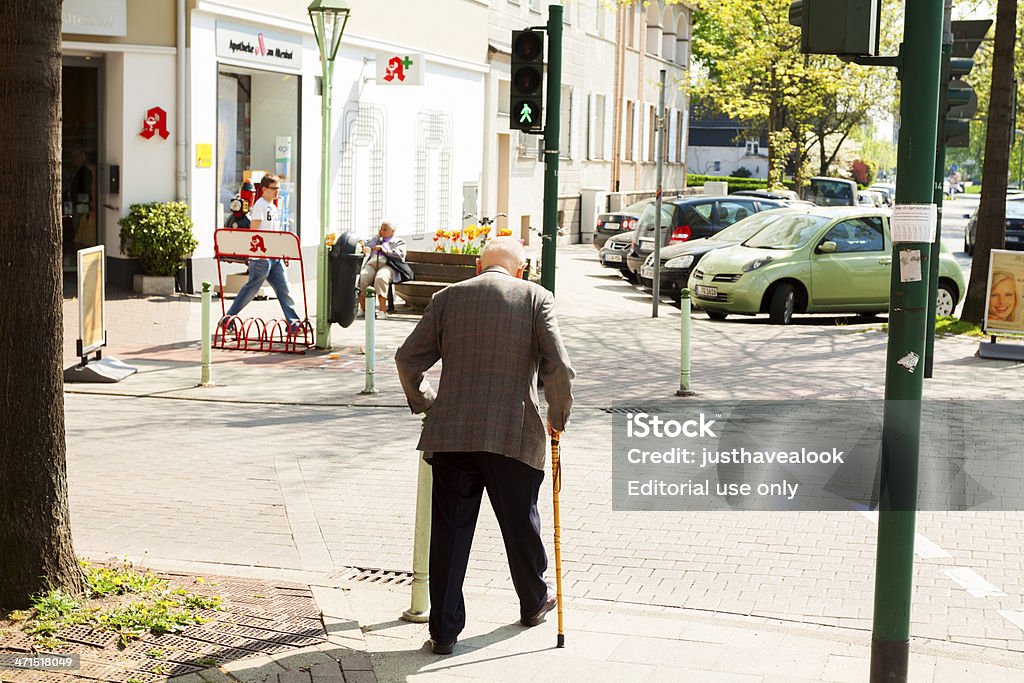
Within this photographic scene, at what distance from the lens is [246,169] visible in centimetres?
2231

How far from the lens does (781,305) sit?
1931 cm

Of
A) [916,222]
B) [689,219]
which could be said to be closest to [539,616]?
[916,222]

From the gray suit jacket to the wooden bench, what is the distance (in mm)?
13283

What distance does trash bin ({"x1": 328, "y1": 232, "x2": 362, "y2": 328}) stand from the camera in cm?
1490

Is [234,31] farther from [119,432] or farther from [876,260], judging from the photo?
[119,432]

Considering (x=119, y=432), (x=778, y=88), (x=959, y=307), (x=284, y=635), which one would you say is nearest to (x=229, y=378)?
(x=119, y=432)

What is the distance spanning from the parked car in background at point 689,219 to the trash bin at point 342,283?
10239mm

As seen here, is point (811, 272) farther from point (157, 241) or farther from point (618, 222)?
point (618, 222)

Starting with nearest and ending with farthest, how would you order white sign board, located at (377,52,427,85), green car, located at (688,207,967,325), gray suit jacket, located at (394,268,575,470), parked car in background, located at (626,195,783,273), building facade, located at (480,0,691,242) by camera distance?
gray suit jacket, located at (394,268,575,470), green car, located at (688,207,967,325), parked car in background, located at (626,195,783,273), white sign board, located at (377,52,427,85), building facade, located at (480,0,691,242)

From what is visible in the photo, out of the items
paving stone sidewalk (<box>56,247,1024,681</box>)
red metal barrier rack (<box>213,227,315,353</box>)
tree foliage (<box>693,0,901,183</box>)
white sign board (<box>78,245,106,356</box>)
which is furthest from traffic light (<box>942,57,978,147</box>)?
tree foliage (<box>693,0,901,183</box>)

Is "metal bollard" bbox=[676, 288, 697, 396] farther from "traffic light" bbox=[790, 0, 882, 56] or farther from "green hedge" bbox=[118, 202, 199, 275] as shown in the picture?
"green hedge" bbox=[118, 202, 199, 275]

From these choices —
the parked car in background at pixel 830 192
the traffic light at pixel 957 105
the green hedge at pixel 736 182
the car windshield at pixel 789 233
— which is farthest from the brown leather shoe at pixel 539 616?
the green hedge at pixel 736 182

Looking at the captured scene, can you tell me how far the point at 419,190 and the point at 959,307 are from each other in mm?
11272

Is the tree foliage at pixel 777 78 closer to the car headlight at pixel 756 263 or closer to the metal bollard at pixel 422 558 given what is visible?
the car headlight at pixel 756 263
